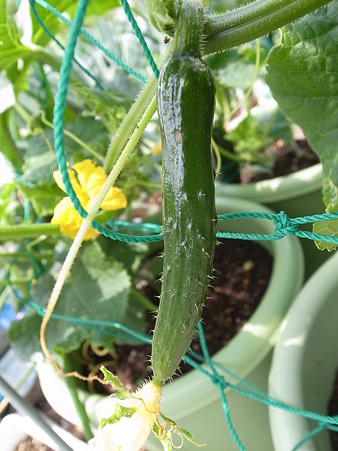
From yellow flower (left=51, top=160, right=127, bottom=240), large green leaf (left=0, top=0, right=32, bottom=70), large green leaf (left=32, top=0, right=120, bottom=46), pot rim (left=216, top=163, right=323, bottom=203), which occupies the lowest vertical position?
yellow flower (left=51, top=160, right=127, bottom=240)

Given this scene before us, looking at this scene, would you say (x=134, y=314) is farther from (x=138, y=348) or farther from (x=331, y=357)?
(x=331, y=357)

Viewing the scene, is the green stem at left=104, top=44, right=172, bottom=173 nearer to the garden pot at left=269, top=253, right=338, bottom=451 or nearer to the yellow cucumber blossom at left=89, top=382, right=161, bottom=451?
the yellow cucumber blossom at left=89, top=382, right=161, bottom=451

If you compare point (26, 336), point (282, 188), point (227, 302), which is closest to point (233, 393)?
point (227, 302)

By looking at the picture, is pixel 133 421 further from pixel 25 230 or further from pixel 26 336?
pixel 26 336

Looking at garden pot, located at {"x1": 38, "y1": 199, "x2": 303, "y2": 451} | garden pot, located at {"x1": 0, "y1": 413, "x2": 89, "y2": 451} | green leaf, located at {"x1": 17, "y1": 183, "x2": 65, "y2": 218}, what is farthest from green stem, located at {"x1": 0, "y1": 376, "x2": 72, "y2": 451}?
green leaf, located at {"x1": 17, "y1": 183, "x2": 65, "y2": 218}

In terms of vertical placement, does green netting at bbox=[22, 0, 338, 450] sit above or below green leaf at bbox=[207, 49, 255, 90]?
below
